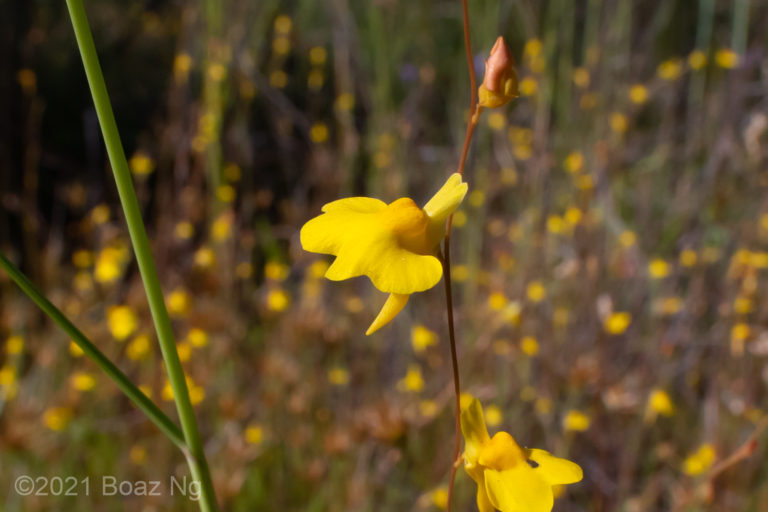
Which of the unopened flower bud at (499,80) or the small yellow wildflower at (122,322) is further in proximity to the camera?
the small yellow wildflower at (122,322)

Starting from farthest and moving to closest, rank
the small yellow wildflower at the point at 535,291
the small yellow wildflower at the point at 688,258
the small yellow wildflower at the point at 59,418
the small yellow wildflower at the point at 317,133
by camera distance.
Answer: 1. the small yellow wildflower at the point at 317,133
2. the small yellow wildflower at the point at 688,258
3. the small yellow wildflower at the point at 535,291
4. the small yellow wildflower at the point at 59,418

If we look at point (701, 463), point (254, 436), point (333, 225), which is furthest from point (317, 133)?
point (333, 225)

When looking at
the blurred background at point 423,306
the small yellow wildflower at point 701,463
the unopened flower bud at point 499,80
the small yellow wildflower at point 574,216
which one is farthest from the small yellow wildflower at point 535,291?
the unopened flower bud at point 499,80

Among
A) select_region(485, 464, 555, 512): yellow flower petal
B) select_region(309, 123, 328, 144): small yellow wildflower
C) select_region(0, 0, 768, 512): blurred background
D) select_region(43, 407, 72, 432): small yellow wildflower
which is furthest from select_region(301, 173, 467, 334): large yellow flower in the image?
select_region(309, 123, 328, 144): small yellow wildflower

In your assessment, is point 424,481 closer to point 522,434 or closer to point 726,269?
point 522,434

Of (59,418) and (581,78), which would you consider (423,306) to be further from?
(59,418)

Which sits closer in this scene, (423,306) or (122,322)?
(122,322)

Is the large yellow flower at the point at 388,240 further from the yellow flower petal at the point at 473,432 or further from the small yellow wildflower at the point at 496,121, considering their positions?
the small yellow wildflower at the point at 496,121
